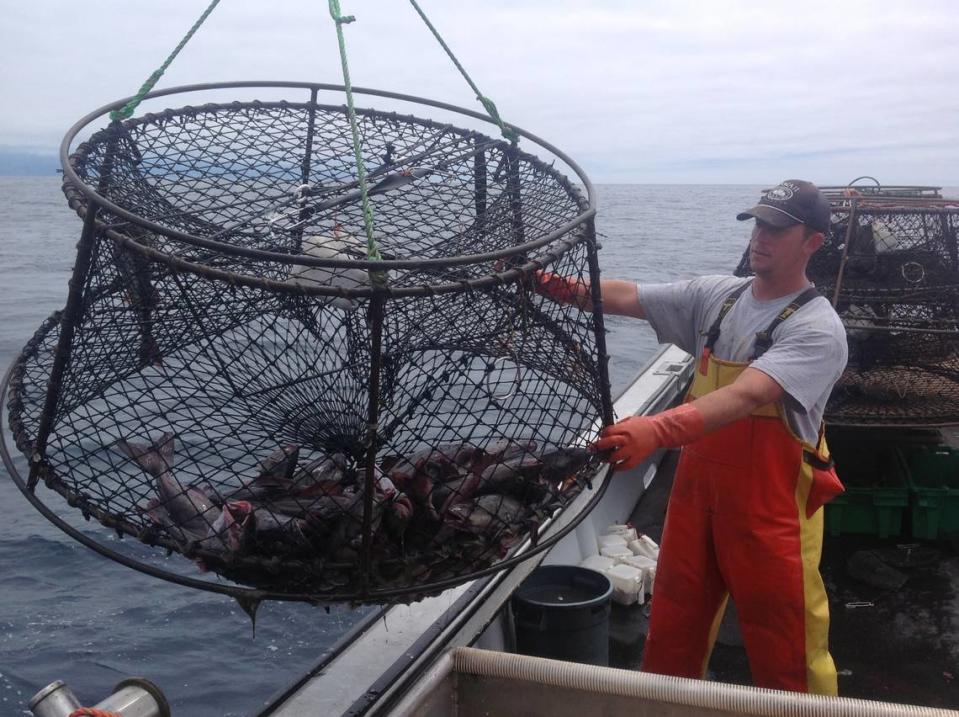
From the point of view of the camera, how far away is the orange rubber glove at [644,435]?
2.53 m

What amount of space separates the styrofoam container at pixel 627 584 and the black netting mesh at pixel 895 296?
193 cm

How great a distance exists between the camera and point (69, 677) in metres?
6.00

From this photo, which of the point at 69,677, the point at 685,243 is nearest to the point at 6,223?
the point at 685,243

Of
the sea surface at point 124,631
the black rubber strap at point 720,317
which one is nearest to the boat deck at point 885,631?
the black rubber strap at point 720,317

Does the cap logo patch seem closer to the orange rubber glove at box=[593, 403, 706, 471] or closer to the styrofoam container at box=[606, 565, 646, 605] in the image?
the orange rubber glove at box=[593, 403, 706, 471]

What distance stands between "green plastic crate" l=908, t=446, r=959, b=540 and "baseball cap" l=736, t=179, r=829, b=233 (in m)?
3.14

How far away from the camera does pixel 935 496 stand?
5.57 metres

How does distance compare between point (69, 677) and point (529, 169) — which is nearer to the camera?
point (529, 169)

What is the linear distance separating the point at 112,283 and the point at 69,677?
4.55 metres

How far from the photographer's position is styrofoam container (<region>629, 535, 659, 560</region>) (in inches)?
207

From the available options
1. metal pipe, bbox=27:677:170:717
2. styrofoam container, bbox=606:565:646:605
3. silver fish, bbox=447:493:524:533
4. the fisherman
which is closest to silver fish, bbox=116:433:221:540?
metal pipe, bbox=27:677:170:717

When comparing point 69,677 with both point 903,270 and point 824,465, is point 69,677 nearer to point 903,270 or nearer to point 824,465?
point 824,465

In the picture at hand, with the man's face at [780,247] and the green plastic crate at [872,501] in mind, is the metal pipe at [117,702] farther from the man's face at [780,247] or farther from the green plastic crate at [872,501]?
the green plastic crate at [872,501]

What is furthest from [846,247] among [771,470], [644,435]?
[644,435]
